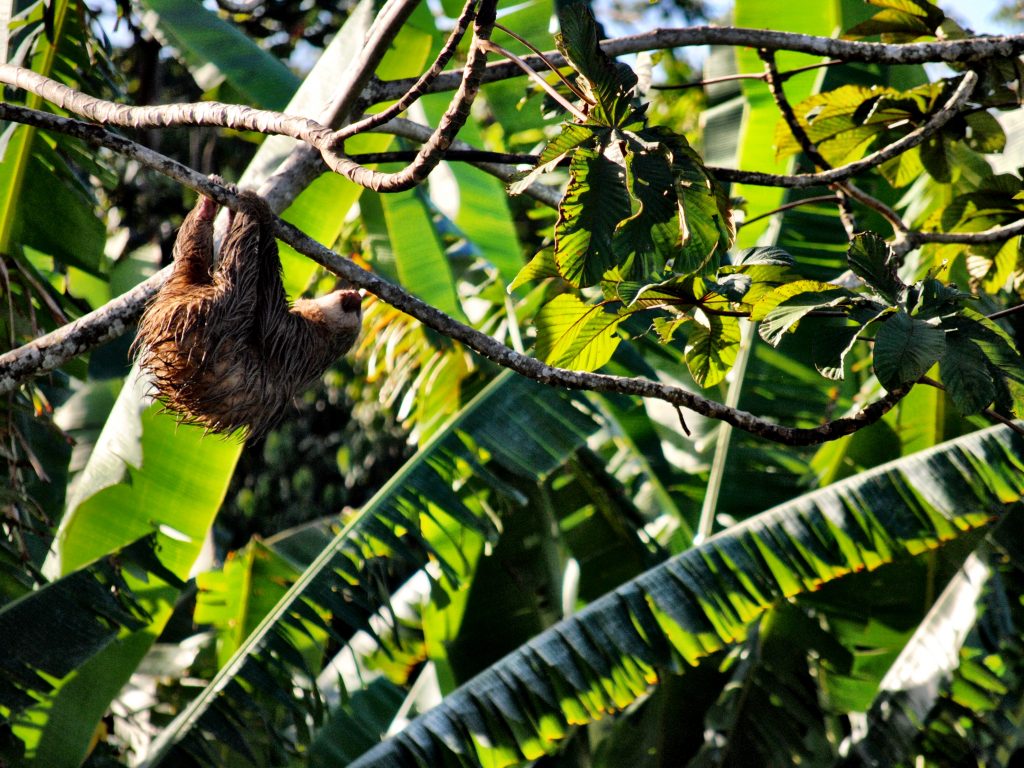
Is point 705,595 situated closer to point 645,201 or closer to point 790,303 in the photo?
point 790,303

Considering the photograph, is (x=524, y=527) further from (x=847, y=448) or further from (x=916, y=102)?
(x=916, y=102)

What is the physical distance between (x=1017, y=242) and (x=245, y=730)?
11.8ft

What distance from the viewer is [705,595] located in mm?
3900

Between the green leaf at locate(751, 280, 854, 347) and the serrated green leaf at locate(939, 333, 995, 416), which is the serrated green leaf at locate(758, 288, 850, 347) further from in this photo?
the serrated green leaf at locate(939, 333, 995, 416)

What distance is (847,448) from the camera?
5.16 meters

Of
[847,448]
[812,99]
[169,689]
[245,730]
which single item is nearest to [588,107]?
[812,99]

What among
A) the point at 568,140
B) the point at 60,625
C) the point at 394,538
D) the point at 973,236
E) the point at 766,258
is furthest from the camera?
the point at 394,538

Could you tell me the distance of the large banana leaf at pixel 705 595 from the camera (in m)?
3.76

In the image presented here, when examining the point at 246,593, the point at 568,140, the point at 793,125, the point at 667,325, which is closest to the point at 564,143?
the point at 568,140

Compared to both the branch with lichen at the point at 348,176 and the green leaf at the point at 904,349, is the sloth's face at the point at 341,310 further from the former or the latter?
the green leaf at the point at 904,349

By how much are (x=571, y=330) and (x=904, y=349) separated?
0.97 metres

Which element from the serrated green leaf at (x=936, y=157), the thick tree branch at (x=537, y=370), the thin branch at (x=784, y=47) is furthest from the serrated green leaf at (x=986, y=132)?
the thick tree branch at (x=537, y=370)

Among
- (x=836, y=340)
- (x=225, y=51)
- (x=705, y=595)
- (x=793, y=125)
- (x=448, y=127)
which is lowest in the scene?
(x=705, y=595)

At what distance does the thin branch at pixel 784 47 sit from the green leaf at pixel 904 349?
4.85 feet
